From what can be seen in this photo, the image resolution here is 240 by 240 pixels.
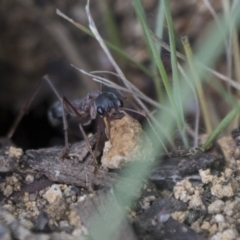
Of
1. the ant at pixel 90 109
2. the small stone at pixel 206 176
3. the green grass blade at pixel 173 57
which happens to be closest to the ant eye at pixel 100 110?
the ant at pixel 90 109

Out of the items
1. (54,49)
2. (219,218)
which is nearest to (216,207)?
(219,218)

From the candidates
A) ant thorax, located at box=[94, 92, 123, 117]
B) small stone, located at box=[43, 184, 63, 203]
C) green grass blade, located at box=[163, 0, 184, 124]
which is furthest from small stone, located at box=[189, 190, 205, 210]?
ant thorax, located at box=[94, 92, 123, 117]

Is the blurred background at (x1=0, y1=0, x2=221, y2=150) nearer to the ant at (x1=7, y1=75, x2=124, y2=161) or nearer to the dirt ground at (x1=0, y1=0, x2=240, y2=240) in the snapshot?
the ant at (x1=7, y1=75, x2=124, y2=161)

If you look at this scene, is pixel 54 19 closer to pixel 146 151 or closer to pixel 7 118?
pixel 7 118

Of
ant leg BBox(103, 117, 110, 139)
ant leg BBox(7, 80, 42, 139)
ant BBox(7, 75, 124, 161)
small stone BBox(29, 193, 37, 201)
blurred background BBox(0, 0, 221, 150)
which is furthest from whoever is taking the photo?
blurred background BBox(0, 0, 221, 150)

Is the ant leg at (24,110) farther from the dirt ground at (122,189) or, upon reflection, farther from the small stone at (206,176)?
the small stone at (206,176)

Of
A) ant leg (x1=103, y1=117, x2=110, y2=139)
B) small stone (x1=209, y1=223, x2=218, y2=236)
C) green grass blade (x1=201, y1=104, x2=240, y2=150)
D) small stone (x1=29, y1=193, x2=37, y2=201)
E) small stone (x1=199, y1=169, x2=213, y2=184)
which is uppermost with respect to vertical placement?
ant leg (x1=103, y1=117, x2=110, y2=139)
